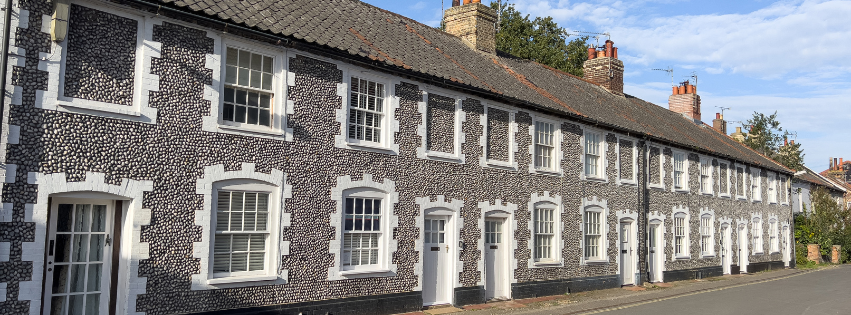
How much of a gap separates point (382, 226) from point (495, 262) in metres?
4.35

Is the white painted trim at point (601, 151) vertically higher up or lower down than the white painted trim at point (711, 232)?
higher up

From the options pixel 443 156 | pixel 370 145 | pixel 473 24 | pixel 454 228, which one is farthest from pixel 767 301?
pixel 370 145

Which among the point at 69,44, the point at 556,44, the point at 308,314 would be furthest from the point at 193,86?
the point at 556,44

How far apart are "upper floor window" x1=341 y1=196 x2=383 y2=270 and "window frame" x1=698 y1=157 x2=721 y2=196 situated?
18574 mm

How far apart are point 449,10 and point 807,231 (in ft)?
92.2

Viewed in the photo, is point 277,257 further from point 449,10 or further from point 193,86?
point 449,10

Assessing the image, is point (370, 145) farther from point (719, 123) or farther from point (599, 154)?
point (719, 123)

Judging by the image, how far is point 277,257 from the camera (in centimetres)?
1168

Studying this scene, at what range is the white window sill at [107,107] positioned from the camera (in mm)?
9312

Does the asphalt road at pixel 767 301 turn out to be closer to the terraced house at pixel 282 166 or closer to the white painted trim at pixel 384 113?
the terraced house at pixel 282 166

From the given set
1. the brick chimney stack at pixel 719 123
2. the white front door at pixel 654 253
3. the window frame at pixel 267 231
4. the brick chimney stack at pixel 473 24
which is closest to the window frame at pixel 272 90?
the window frame at pixel 267 231

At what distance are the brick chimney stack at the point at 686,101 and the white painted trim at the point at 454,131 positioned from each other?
25.8m

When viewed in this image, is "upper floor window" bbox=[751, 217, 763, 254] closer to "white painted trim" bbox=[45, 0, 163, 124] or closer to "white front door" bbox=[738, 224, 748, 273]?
"white front door" bbox=[738, 224, 748, 273]

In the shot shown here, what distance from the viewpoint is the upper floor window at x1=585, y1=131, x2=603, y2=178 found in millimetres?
20766
